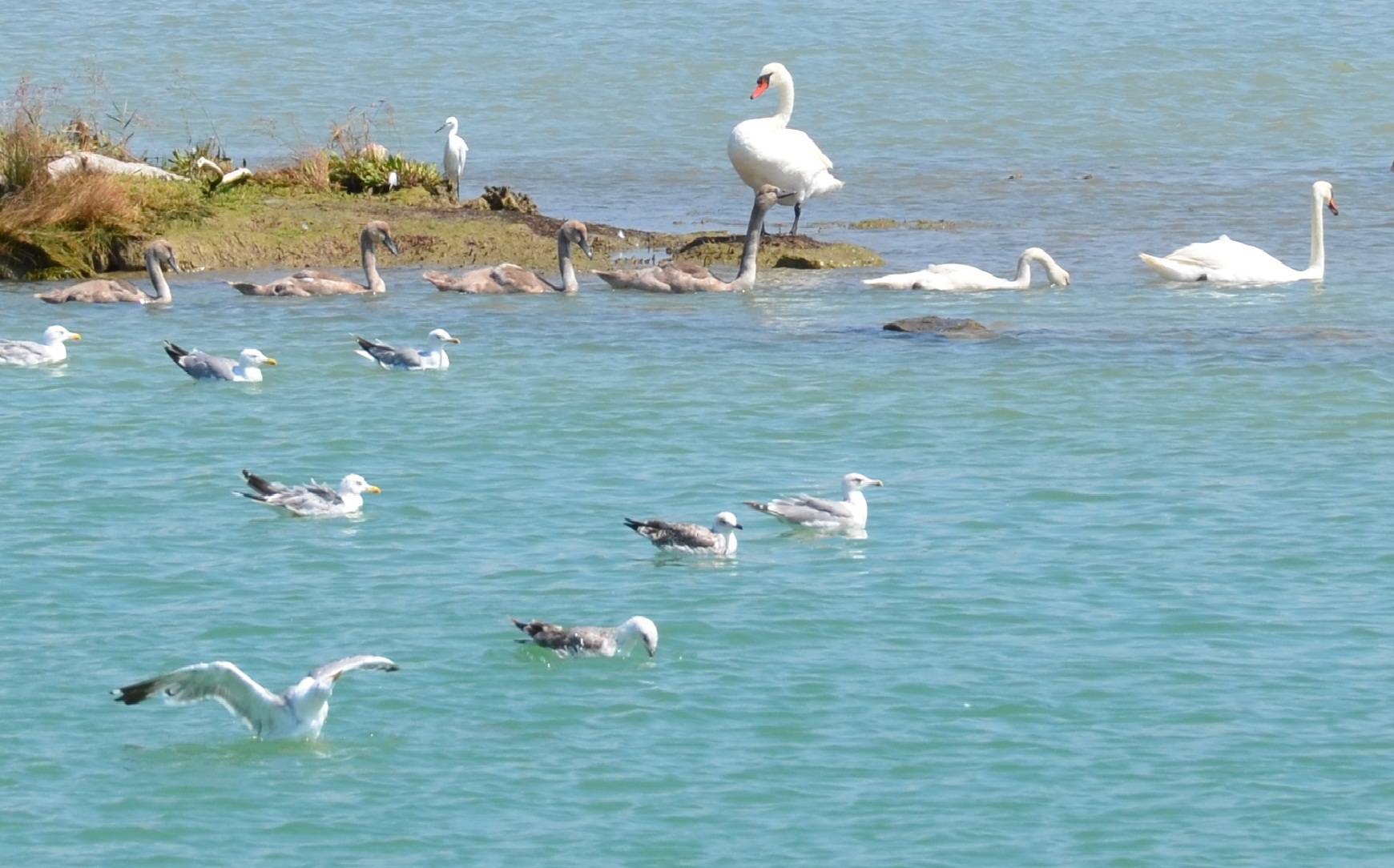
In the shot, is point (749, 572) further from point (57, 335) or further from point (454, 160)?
point (454, 160)

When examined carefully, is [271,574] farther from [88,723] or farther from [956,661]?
[956,661]

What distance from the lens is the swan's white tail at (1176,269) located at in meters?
23.0

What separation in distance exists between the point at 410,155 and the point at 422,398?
585 inches

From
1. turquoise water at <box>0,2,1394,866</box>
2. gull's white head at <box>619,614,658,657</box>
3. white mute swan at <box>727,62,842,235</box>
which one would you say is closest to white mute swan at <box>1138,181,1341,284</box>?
turquoise water at <box>0,2,1394,866</box>

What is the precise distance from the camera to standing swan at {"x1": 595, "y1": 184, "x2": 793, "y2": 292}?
73.3 ft

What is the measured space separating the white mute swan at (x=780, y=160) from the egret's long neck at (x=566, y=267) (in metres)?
3.14

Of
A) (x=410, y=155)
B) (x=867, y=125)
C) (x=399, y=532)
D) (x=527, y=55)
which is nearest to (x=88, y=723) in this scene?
(x=399, y=532)

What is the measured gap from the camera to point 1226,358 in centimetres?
A: 1909

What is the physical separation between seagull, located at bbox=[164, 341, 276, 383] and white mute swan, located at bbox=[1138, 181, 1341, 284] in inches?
377

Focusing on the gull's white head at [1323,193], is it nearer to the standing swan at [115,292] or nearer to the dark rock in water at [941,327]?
the dark rock in water at [941,327]

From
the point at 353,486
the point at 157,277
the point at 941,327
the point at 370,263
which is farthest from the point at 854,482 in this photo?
the point at 157,277

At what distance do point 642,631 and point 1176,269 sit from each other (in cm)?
1295

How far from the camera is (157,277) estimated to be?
68.9ft

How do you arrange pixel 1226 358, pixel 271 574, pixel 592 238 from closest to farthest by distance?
pixel 271 574, pixel 1226 358, pixel 592 238
